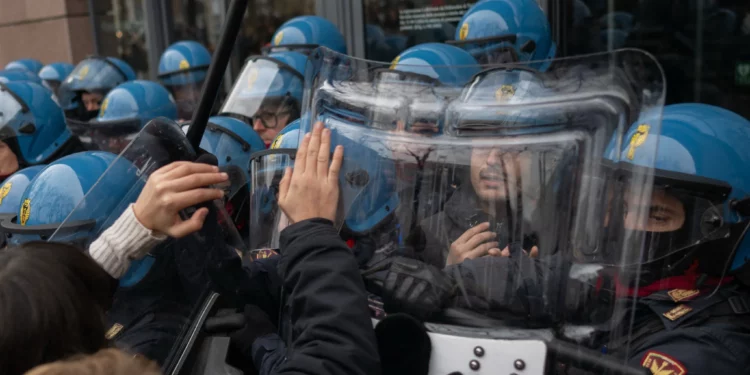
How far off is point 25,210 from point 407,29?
14.8ft

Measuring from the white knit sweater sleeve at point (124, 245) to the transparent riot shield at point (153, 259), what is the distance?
2cm

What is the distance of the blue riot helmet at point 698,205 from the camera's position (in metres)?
1.92

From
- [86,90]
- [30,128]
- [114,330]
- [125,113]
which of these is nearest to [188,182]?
[114,330]

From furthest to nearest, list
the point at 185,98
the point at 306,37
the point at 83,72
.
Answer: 1. the point at 83,72
2. the point at 185,98
3. the point at 306,37

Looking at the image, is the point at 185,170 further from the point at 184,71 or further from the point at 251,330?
the point at 184,71

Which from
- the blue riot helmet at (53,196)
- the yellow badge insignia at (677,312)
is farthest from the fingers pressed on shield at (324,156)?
the blue riot helmet at (53,196)

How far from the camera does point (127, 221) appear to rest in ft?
5.25

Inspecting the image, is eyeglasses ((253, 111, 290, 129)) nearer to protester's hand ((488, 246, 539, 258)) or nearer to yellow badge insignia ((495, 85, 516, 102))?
yellow badge insignia ((495, 85, 516, 102))

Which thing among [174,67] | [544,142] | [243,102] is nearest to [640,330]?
[544,142]

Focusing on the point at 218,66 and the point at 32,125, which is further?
the point at 32,125

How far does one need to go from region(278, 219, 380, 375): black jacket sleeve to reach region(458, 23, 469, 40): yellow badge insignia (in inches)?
130

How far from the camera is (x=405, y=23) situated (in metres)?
6.68

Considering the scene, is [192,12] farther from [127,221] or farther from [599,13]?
[127,221]

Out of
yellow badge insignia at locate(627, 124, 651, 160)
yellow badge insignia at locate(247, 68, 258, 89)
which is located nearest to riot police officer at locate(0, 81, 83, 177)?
yellow badge insignia at locate(247, 68, 258, 89)
